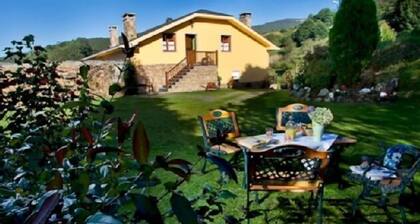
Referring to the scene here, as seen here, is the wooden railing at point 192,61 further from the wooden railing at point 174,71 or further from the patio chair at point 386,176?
the patio chair at point 386,176

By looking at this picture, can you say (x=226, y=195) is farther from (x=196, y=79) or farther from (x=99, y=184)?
(x=196, y=79)

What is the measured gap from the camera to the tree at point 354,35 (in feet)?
35.0

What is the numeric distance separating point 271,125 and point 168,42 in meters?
12.7

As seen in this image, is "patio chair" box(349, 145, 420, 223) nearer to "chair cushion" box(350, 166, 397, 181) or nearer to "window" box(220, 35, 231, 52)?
"chair cushion" box(350, 166, 397, 181)

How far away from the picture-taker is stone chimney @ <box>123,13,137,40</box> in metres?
19.6

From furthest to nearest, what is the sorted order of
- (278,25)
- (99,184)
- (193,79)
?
(278,25), (193,79), (99,184)

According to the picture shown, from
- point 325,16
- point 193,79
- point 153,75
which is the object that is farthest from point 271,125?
point 325,16

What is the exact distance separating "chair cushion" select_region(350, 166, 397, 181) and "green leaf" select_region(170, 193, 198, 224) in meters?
3.22

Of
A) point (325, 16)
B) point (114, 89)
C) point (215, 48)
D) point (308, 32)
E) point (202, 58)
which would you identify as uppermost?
point (325, 16)

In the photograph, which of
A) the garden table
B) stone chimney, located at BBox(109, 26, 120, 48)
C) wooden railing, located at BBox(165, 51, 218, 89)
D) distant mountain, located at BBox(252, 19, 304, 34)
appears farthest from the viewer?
distant mountain, located at BBox(252, 19, 304, 34)

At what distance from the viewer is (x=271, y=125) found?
8.14m

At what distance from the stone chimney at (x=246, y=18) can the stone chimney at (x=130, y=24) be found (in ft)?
23.0

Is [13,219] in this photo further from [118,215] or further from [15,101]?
[15,101]

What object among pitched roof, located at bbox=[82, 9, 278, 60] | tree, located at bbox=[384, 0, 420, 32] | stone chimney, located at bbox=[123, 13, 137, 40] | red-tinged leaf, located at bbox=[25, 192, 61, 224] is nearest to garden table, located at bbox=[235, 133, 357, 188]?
red-tinged leaf, located at bbox=[25, 192, 61, 224]
